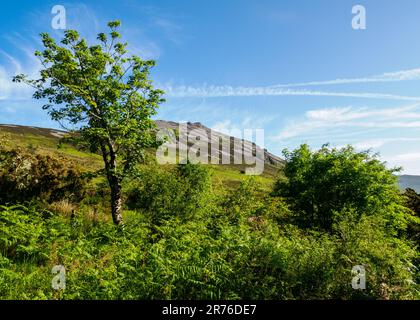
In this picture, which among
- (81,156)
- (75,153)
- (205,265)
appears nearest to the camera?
(205,265)

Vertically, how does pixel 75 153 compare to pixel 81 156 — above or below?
above

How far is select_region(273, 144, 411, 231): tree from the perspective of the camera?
17.8m

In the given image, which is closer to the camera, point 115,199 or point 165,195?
point 115,199

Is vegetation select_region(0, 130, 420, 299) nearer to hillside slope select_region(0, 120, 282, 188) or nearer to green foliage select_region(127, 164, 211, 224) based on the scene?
green foliage select_region(127, 164, 211, 224)

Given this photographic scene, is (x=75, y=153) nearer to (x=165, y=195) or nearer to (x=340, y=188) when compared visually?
(x=165, y=195)

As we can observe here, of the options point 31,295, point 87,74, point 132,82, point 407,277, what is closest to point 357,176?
point 407,277

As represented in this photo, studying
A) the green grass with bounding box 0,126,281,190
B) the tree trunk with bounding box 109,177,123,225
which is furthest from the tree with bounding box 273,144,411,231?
the tree trunk with bounding box 109,177,123,225

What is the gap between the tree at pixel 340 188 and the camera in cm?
1781

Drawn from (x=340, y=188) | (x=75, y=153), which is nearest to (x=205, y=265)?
(x=340, y=188)

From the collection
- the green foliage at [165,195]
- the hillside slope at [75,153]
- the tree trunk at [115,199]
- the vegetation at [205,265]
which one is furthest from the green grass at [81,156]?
the vegetation at [205,265]

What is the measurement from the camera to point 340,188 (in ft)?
59.1

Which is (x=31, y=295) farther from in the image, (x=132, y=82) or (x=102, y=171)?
(x=132, y=82)

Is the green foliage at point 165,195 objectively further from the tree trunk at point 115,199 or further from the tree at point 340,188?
the tree at point 340,188
